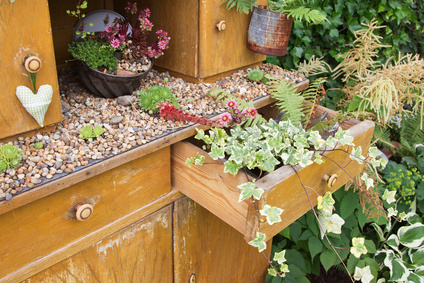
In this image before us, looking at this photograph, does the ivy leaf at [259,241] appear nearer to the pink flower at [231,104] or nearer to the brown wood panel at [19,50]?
the pink flower at [231,104]

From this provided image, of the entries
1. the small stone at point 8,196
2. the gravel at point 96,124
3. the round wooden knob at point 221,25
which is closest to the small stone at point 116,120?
the gravel at point 96,124

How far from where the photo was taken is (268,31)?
160 centimetres

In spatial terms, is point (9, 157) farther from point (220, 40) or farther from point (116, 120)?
point (220, 40)

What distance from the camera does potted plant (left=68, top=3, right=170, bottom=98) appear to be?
134cm

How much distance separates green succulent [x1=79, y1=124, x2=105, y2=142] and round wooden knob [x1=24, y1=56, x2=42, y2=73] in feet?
0.73

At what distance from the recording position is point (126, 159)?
3.71ft

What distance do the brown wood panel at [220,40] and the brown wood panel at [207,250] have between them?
22.9 inches

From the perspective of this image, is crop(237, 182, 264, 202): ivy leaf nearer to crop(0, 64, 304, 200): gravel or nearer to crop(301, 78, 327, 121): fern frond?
crop(0, 64, 304, 200): gravel

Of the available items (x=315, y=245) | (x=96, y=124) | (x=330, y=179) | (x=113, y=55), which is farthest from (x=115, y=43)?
(x=315, y=245)

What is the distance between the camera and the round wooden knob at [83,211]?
1102 mm

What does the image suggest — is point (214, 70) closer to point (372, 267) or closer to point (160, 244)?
point (160, 244)

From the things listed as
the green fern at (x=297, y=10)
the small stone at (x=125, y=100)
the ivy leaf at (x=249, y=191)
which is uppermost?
the green fern at (x=297, y=10)

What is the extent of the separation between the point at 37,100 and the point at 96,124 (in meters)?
0.23

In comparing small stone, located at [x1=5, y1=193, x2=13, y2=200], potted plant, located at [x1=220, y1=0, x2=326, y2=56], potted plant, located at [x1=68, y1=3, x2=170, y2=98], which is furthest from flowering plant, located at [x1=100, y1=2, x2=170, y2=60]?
small stone, located at [x1=5, y1=193, x2=13, y2=200]
